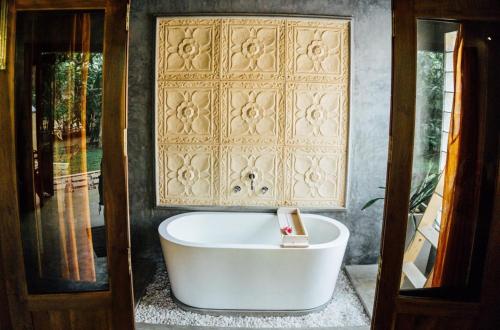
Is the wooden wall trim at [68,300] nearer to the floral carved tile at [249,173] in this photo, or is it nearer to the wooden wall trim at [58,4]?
the wooden wall trim at [58,4]

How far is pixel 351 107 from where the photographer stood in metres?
3.54

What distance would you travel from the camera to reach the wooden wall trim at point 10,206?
178 cm

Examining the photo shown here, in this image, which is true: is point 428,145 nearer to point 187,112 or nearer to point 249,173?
point 249,173

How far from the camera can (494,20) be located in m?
1.74

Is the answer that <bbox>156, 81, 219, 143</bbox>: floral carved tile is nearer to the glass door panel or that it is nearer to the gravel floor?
the gravel floor

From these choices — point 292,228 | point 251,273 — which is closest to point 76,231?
point 251,273

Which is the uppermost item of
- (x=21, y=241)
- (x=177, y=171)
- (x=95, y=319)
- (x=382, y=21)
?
(x=382, y=21)

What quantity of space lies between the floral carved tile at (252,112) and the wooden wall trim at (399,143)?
1.83 meters

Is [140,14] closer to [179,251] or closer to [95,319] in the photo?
[179,251]

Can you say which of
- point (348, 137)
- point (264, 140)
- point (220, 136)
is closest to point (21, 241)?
point (220, 136)

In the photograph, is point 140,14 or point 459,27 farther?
point 140,14

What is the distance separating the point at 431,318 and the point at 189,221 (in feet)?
7.44

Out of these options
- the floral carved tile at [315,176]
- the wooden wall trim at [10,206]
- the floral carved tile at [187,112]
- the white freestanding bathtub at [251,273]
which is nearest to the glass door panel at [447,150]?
the white freestanding bathtub at [251,273]

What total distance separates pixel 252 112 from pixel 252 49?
0.60 m
